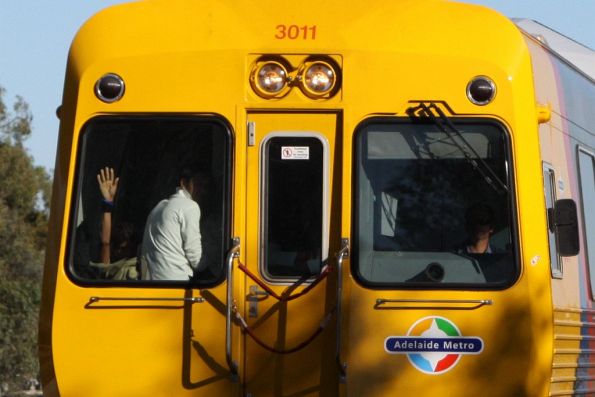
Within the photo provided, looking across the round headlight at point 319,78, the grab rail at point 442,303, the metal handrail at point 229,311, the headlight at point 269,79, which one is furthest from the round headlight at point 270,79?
the grab rail at point 442,303

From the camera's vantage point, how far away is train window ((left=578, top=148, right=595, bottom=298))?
929 centimetres

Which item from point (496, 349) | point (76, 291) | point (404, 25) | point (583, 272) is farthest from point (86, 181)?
point (583, 272)

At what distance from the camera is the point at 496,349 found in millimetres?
7391

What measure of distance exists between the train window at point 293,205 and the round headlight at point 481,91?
2.92 feet

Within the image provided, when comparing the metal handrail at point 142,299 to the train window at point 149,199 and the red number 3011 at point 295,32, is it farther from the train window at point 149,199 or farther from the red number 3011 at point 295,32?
the red number 3011 at point 295,32

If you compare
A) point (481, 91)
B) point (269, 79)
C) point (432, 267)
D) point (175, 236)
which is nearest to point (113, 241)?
point (175, 236)

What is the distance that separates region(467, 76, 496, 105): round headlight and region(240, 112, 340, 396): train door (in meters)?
0.80

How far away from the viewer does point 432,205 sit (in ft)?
25.0

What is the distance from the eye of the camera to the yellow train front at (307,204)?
742 cm

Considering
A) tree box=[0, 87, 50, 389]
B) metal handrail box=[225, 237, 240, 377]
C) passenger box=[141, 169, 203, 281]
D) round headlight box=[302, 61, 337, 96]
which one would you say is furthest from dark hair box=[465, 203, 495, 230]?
tree box=[0, 87, 50, 389]

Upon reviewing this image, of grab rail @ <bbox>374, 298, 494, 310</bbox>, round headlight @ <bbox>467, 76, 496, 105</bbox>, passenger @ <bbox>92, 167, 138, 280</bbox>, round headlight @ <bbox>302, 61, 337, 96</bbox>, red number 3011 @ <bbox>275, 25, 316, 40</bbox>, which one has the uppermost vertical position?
red number 3011 @ <bbox>275, 25, 316, 40</bbox>

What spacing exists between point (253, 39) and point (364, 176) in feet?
3.38

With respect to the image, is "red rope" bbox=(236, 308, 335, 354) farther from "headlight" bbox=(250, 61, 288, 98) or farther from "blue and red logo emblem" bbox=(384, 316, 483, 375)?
"headlight" bbox=(250, 61, 288, 98)

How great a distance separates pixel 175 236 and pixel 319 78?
4.04 ft
